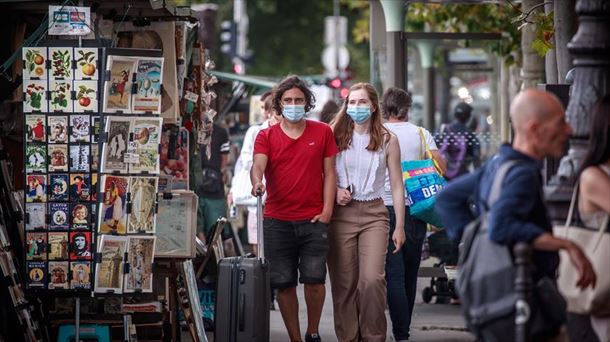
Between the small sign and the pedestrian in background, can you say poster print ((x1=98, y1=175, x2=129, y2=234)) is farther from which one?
the pedestrian in background

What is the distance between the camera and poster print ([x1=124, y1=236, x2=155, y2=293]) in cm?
1027

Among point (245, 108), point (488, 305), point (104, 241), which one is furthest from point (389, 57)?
point (488, 305)

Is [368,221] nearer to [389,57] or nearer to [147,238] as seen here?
[147,238]

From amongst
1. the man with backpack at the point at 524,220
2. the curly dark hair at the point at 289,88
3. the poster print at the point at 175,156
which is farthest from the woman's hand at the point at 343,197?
the man with backpack at the point at 524,220

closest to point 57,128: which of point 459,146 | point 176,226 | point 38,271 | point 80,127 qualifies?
point 80,127

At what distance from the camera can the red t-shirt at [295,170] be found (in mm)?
10625

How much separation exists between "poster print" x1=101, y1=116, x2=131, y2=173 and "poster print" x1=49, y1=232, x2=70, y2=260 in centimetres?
57

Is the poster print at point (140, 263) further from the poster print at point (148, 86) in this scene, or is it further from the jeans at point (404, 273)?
the jeans at point (404, 273)

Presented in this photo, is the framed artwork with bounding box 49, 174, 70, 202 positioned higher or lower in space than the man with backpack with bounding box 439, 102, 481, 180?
lower

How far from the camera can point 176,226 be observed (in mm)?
11047

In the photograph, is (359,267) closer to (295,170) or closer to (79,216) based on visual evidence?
(295,170)

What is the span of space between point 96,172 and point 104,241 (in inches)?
17.9

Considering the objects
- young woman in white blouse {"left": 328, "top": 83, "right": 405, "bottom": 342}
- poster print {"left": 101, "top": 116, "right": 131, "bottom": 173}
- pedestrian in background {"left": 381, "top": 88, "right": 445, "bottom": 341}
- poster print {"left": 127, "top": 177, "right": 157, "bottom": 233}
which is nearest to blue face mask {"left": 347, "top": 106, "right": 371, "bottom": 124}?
young woman in white blouse {"left": 328, "top": 83, "right": 405, "bottom": 342}

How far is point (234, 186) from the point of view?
566 inches
